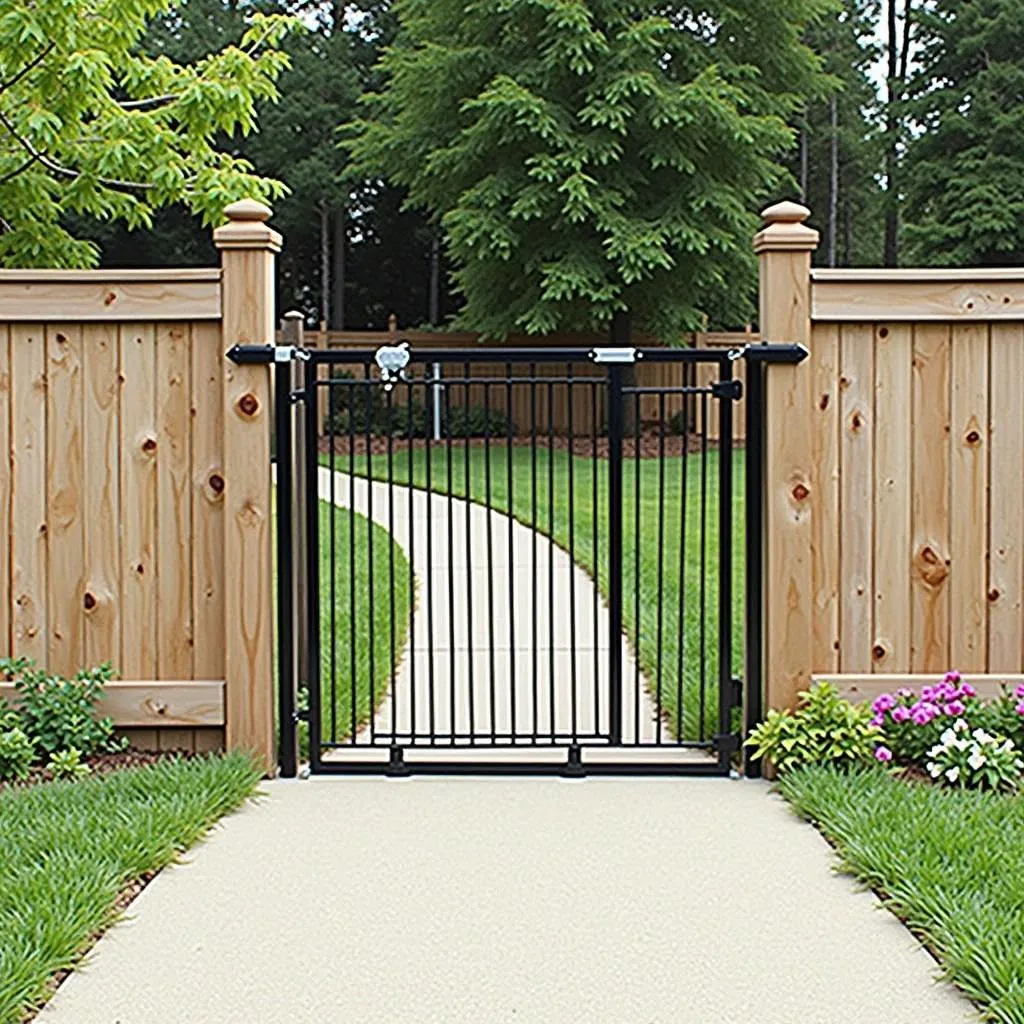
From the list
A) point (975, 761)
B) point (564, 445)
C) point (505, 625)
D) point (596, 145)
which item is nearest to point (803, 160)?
point (596, 145)

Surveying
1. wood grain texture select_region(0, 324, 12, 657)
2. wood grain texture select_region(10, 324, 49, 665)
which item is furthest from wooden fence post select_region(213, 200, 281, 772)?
wood grain texture select_region(0, 324, 12, 657)

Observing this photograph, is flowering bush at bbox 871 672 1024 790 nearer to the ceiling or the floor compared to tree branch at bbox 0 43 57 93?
nearer to the floor

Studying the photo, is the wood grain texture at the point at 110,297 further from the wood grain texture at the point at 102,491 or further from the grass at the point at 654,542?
the grass at the point at 654,542

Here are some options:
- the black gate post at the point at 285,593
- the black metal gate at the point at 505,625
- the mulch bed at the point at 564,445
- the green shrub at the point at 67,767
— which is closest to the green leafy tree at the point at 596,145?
the mulch bed at the point at 564,445

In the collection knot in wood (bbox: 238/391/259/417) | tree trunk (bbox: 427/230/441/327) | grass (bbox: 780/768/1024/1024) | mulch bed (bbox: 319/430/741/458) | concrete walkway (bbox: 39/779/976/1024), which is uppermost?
tree trunk (bbox: 427/230/441/327)

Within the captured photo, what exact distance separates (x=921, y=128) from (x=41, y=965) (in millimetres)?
33079

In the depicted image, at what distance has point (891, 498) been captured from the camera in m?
6.19

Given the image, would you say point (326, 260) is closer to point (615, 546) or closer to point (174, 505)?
point (174, 505)

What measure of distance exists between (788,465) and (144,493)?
2.48 meters

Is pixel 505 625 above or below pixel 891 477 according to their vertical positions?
below

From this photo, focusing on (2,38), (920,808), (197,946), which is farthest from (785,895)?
(2,38)

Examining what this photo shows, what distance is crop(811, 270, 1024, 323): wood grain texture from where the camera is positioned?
240 inches

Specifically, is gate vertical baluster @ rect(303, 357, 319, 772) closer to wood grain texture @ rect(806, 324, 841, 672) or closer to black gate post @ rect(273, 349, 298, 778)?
black gate post @ rect(273, 349, 298, 778)

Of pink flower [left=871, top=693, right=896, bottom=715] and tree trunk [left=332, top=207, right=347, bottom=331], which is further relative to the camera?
tree trunk [left=332, top=207, right=347, bottom=331]
